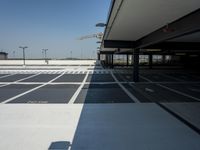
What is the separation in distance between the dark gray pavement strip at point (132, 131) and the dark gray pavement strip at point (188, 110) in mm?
478

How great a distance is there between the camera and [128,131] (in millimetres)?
5422

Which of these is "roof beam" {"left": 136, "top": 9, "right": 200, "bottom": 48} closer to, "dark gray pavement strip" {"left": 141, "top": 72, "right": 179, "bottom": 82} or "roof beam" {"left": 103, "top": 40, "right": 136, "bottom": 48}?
"roof beam" {"left": 103, "top": 40, "right": 136, "bottom": 48}

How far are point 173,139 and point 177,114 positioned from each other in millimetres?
2388

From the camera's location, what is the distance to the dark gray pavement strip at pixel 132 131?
15.0ft

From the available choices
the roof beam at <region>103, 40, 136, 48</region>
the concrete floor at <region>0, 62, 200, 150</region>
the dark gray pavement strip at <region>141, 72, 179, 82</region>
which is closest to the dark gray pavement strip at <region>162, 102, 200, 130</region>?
the concrete floor at <region>0, 62, 200, 150</region>

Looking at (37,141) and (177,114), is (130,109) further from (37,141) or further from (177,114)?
(37,141)

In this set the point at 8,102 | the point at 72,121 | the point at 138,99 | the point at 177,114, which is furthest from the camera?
the point at 138,99

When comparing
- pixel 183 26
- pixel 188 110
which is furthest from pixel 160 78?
pixel 183 26

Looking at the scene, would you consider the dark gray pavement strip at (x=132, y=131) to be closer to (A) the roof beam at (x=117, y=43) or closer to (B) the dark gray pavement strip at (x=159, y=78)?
(A) the roof beam at (x=117, y=43)

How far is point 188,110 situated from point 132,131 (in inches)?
135

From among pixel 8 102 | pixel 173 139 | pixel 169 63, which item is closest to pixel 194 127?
pixel 173 139

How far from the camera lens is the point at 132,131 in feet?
17.8

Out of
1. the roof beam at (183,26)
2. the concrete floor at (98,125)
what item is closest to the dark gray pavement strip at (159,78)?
the concrete floor at (98,125)

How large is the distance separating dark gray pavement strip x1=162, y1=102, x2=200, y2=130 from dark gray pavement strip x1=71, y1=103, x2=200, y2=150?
0.48m
